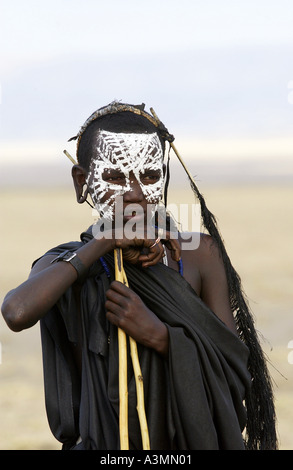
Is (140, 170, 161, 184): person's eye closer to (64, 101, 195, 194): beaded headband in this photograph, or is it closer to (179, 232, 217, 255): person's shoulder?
(64, 101, 195, 194): beaded headband

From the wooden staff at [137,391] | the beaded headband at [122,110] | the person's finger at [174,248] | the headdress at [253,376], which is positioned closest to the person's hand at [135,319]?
the wooden staff at [137,391]

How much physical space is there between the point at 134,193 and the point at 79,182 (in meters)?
0.36

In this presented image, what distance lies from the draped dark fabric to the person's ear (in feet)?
0.76

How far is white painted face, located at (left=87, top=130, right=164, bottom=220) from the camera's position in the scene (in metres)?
5.05

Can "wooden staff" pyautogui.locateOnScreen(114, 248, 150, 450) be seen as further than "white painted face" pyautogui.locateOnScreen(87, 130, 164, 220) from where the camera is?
No

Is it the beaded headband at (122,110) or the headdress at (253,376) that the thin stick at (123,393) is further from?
the beaded headband at (122,110)

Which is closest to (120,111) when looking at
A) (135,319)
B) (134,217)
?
(134,217)

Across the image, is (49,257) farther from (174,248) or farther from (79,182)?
(174,248)

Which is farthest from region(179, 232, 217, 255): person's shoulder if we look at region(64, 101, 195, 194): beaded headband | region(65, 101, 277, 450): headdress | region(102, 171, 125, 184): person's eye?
region(102, 171, 125, 184): person's eye

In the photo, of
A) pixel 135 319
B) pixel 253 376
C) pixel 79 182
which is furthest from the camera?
pixel 253 376

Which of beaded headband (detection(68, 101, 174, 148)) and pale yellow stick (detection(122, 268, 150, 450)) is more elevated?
beaded headband (detection(68, 101, 174, 148))

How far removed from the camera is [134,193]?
502 centimetres

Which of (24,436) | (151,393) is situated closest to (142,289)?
(151,393)
